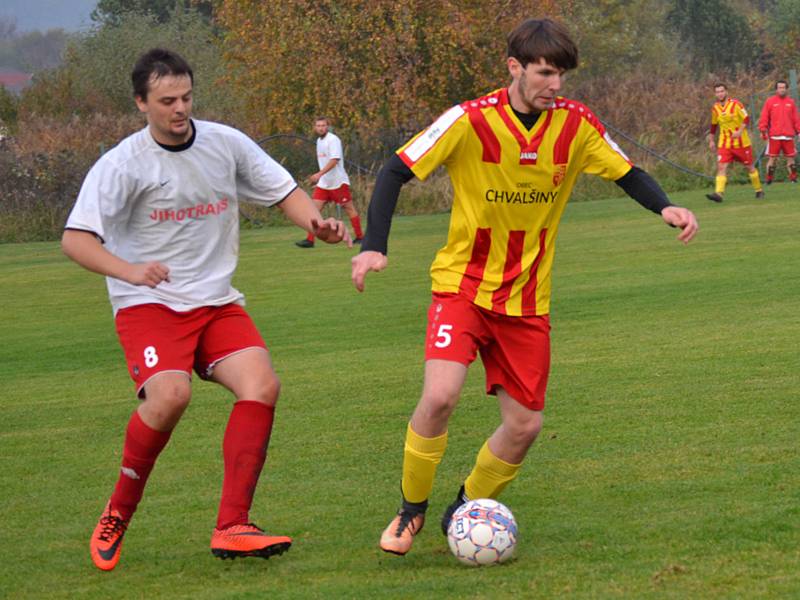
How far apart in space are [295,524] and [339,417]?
2.49 meters

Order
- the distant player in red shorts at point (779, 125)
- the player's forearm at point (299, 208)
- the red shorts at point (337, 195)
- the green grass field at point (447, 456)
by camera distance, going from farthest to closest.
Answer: the distant player in red shorts at point (779, 125)
the red shorts at point (337, 195)
the player's forearm at point (299, 208)
the green grass field at point (447, 456)

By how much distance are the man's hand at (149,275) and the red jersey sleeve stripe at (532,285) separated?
4.37 ft

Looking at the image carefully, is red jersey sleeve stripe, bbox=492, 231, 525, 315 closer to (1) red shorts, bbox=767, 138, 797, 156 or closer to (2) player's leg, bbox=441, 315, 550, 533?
(2) player's leg, bbox=441, 315, 550, 533

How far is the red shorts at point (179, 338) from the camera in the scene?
5.43 m

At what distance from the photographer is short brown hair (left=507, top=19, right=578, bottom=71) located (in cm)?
518

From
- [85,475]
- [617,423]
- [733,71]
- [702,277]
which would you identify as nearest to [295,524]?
[85,475]

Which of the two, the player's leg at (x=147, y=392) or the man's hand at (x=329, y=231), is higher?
the man's hand at (x=329, y=231)

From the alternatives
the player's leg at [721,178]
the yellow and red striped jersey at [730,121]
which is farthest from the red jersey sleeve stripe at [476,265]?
the yellow and red striped jersey at [730,121]

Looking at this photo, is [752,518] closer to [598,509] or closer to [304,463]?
[598,509]

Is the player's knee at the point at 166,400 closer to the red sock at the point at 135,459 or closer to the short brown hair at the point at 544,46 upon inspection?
the red sock at the point at 135,459

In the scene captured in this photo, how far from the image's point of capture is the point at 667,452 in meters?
6.80

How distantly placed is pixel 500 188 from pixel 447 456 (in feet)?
6.89

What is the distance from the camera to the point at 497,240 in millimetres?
5414

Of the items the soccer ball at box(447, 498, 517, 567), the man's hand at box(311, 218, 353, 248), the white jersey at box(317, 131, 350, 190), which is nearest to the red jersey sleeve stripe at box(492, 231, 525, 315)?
the man's hand at box(311, 218, 353, 248)
